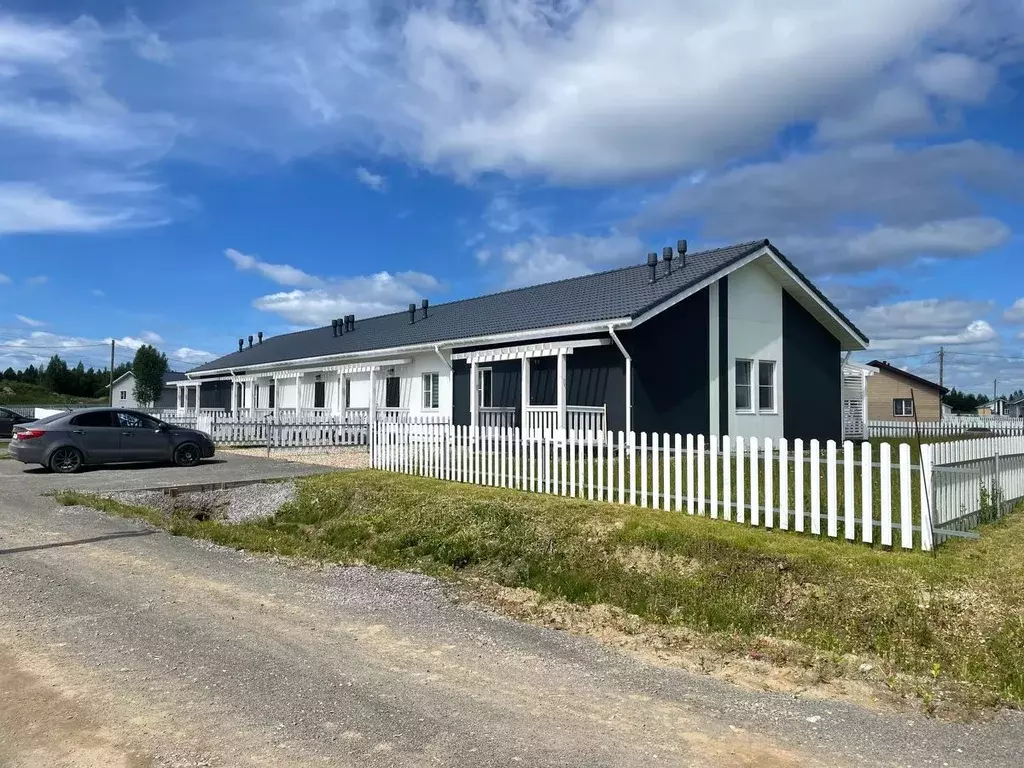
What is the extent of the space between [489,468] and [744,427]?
8.97 m

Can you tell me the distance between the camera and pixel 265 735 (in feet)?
11.9

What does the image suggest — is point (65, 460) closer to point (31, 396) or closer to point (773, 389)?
point (773, 389)

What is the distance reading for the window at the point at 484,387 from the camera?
66.6 feet

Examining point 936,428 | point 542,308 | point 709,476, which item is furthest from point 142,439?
point 936,428

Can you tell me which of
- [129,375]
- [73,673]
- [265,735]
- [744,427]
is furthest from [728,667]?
[129,375]

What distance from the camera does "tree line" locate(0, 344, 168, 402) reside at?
63156 millimetres

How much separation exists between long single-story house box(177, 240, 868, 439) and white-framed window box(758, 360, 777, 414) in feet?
0.09

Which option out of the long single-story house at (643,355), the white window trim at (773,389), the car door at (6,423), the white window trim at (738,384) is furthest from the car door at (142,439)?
the car door at (6,423)

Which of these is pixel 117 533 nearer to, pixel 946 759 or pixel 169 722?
pixel 169 722

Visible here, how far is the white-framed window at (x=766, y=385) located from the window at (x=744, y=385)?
0.38 metres

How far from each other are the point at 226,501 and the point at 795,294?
15.1m

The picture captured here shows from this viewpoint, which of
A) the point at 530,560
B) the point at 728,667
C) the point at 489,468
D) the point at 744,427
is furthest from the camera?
the point at 744,427

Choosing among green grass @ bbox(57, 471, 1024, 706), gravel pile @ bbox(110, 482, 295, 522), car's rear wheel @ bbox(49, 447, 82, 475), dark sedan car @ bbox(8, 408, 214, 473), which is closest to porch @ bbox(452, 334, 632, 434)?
gravel pile @ bbox(110, 482, 295, 522)

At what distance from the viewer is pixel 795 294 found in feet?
66.4
